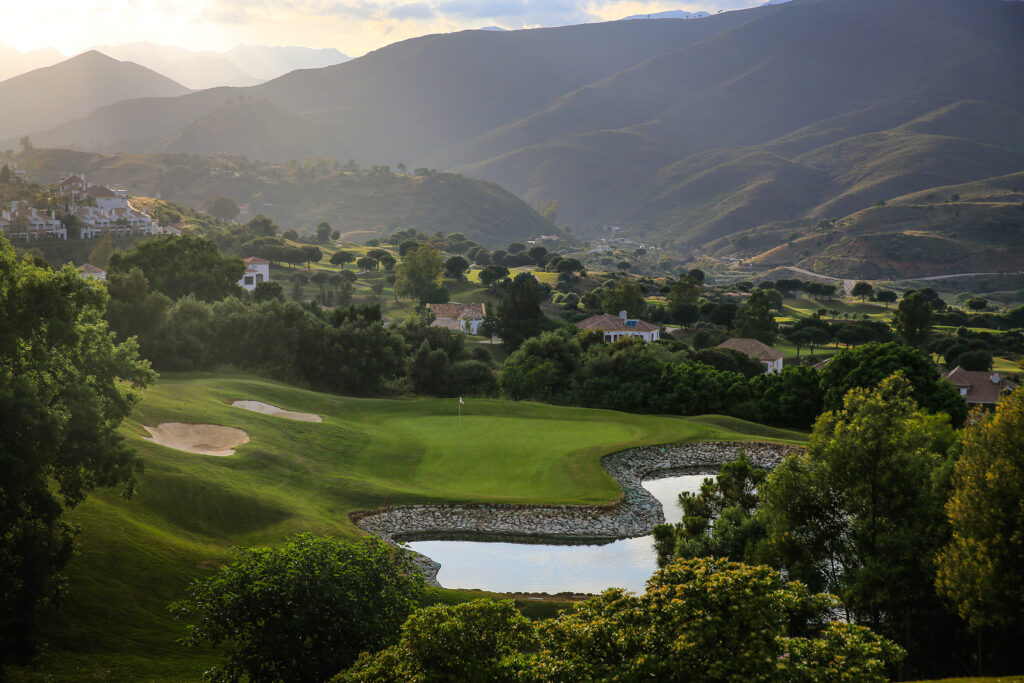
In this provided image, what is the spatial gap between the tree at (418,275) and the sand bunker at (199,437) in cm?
7909

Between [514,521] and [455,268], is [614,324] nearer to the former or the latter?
[455,268]

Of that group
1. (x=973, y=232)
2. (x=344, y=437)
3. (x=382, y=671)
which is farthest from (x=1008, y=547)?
(x=973, y=232)

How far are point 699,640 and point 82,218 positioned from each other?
137 metres

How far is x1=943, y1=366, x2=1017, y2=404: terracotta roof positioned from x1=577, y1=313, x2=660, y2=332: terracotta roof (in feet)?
113

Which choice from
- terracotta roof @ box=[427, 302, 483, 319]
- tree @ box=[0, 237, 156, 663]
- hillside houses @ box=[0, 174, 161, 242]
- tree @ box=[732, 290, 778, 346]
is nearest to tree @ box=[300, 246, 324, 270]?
hillside houses @ box=[0, 174, 161, 242]

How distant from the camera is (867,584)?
56.7 feet

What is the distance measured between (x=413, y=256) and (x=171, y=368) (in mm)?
67407

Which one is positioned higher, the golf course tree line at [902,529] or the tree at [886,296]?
the tree at [886,296]

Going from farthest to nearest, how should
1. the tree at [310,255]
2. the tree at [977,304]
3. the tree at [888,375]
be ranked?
the tree at [310,255]
the tree at [977,304]
the tree at [888,375]

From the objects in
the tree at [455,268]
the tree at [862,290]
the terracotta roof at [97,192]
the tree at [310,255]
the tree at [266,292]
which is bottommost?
the tree at [266,292]

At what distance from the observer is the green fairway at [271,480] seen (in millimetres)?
15383

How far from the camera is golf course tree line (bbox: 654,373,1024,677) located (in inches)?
593

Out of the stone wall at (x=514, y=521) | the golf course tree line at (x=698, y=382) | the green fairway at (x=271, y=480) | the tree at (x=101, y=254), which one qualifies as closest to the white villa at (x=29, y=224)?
the tree at (x=101, y=254)

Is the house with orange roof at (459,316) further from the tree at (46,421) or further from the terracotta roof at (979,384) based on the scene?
the tree at (46,421)
